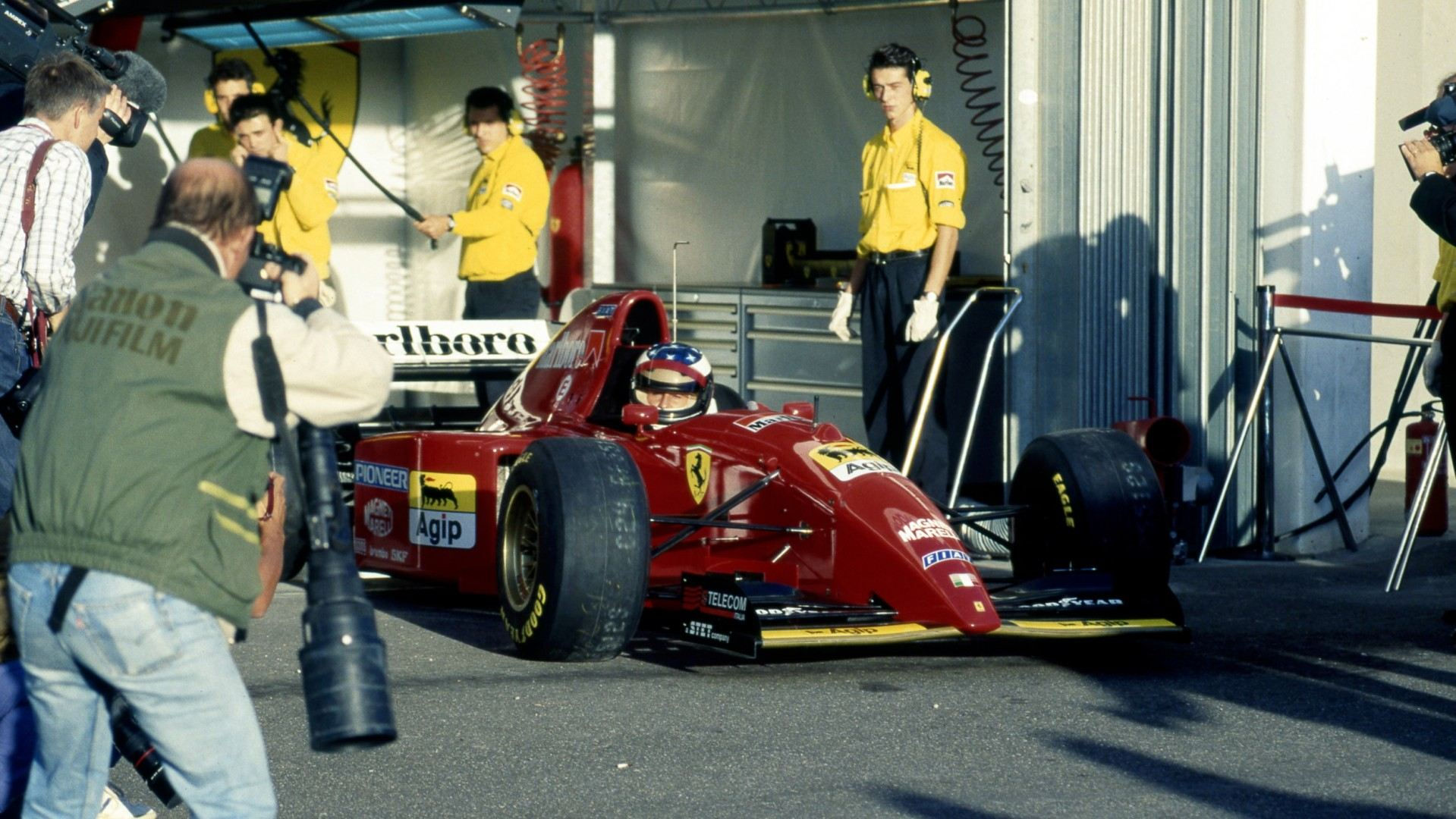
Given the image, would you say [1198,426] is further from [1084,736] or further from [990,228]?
[1084,736]

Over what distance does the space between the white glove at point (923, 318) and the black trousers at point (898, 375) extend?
0.66 ft

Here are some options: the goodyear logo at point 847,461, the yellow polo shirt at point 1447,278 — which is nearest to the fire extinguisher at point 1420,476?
the yellow polo shirt at point 1447,278

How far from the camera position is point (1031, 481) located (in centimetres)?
710

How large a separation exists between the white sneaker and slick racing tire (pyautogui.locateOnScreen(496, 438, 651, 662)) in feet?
5.84

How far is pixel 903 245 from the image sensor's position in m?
8.81

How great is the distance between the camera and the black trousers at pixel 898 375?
8.80m

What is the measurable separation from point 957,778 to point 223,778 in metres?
2.27

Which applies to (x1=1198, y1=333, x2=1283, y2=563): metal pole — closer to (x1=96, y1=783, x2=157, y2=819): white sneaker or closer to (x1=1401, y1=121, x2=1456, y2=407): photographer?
(x1=1401, y1=121, x2=1456, y2=407): photographer

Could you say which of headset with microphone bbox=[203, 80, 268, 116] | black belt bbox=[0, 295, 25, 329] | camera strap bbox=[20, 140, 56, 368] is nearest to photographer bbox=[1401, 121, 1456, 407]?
camera strap bbox=[20, 140, 56, 368]

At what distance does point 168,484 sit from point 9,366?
8.71ft

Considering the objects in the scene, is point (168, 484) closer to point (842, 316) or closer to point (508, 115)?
point (842, 316)

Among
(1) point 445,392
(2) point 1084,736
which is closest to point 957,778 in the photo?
(2) point 1084,736

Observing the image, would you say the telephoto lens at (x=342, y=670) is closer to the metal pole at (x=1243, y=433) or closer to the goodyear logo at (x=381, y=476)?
the goodyear logo at (x=381, y=476)

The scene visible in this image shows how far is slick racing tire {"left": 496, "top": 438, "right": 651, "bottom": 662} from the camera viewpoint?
6.05 meters
